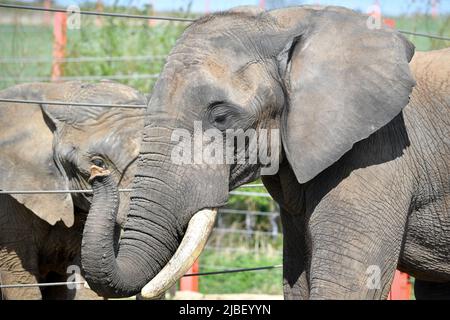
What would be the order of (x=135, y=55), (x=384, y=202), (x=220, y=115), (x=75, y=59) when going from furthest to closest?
(x=135, y=55)
(x=75, y=59)
(x=384, y=202)
(x=220, y=115)

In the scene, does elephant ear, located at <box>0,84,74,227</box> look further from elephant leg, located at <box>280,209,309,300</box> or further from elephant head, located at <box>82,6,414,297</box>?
elephant head, located at <box>82,6,414,297</box>

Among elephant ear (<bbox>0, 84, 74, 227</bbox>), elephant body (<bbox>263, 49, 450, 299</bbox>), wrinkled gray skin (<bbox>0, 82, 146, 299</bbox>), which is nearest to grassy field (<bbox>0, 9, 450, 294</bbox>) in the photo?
wrinkled gray skin (<bbox>0, 82, 146, 299</bbox>)

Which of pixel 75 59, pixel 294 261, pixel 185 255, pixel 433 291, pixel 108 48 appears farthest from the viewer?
pixel 108 48

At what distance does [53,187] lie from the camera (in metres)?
5.96

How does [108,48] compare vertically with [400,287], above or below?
above

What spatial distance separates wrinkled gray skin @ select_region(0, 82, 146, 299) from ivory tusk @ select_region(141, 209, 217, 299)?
79.0 inches

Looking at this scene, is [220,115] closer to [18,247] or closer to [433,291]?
[433,291]

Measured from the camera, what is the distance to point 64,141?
19.4 ft

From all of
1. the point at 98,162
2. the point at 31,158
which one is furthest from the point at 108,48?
the point at 98,162

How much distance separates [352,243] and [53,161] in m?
2.72

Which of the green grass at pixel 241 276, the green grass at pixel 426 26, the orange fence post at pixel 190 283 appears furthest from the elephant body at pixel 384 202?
the green grass at pixel 426 26

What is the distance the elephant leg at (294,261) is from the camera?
4.35 metres

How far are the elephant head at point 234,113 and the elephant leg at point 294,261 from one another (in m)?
0.56

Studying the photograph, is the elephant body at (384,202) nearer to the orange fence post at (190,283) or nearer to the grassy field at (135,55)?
the orange fence post at (190,283)
